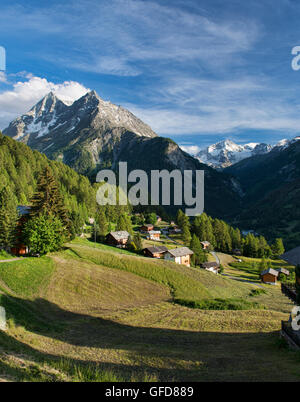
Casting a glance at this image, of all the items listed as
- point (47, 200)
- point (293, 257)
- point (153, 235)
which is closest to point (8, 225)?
point (47, 200)

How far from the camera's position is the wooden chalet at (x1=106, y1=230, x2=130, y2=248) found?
85.6 meters

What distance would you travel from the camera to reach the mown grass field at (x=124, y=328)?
1493 cm

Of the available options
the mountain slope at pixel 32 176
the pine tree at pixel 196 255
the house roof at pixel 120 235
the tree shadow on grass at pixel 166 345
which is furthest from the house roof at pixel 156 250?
the tree shadow on grass at pixel 166 345

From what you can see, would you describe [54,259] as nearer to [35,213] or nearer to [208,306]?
[35,213]

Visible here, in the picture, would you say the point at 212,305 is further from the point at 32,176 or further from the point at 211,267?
the point at 32,176

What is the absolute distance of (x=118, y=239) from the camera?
284 feet

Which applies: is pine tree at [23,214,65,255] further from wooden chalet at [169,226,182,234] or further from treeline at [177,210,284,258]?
wooden chalet at [169,226,182,234]

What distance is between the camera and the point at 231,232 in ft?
436

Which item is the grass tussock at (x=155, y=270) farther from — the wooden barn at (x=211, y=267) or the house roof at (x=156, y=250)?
the wooden barn at (x=211, y=267)

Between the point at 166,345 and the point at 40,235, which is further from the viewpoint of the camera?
the point at 40,235

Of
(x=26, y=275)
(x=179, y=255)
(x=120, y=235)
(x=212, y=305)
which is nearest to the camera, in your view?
(x=26, y=275)

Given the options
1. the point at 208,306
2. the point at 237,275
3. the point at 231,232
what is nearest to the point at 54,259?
the point at 208,306

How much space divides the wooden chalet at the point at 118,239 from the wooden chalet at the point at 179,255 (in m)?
16.2

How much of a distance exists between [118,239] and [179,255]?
2282 cm
